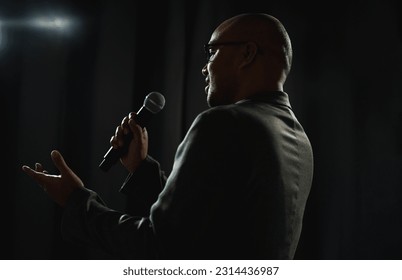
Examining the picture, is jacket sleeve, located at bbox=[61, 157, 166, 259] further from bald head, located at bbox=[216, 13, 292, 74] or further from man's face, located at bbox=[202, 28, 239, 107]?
bald head, located at bbox=[216, 13, 292, 74]

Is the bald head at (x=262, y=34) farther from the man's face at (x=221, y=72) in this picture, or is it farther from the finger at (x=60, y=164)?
the finger at (x=60, y=164)

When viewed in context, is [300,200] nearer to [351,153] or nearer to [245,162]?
[245,162]

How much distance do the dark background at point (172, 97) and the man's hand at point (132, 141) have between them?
64cm

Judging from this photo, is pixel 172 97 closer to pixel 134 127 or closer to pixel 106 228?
pixel 134 127

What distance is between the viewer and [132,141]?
1099 millimetres

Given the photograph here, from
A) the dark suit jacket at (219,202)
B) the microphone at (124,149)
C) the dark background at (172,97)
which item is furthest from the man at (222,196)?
the dark background at (172,97)

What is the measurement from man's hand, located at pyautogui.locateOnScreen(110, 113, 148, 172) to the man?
0.23m

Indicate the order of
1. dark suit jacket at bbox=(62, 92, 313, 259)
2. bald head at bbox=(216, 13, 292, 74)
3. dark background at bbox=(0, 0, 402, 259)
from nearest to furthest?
dark suit jacket at bbox=(62, 92, 313, 259)
bald head at bbox=(216, 13, 292, 74)
dark background at bbox=(0, 0, 402, 259)

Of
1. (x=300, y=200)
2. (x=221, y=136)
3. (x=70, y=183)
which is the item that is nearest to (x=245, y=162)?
(x=221, y=136)

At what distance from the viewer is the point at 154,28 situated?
1.80 m

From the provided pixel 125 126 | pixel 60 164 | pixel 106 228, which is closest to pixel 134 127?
pixel 125 126

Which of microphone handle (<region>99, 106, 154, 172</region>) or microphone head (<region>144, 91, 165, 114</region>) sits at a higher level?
microphone head (<region>144, 91, 165, 114</region>)

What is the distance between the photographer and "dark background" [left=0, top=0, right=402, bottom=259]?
Result: 5.55 ft

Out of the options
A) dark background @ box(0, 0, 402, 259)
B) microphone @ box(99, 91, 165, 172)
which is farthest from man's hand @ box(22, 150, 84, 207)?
dark background @ box(0, 0, 402, 259)
